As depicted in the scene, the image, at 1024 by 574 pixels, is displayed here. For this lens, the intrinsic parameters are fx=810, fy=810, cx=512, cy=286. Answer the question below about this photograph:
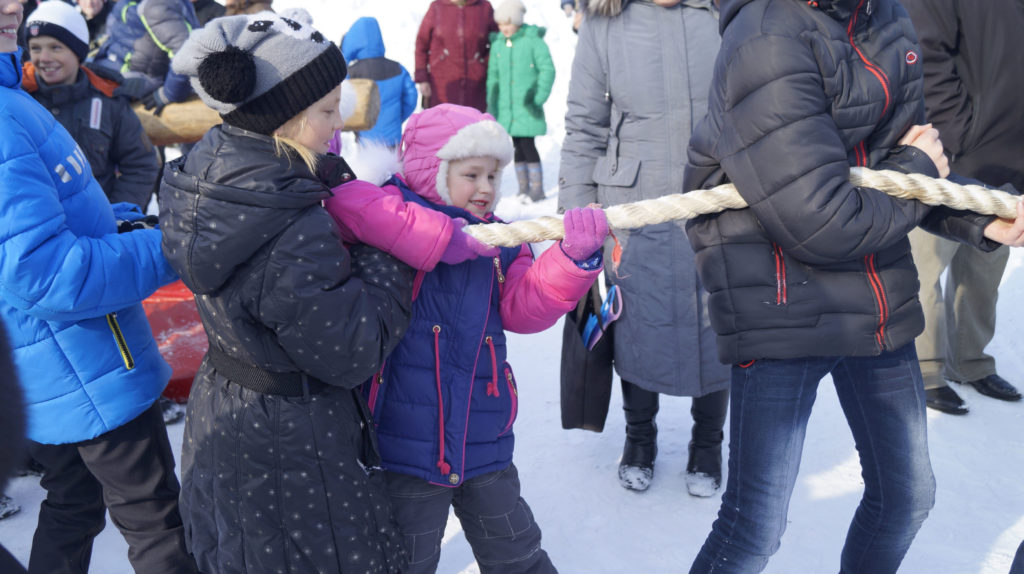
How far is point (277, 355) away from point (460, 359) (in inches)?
17.3

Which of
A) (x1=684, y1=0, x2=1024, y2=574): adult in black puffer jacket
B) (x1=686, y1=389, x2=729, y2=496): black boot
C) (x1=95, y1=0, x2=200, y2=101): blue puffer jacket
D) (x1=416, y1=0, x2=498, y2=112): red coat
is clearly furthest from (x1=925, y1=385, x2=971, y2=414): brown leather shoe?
(x1=416, y1=0, x2=498, y2=112): red coat

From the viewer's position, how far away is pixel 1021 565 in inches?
73.3

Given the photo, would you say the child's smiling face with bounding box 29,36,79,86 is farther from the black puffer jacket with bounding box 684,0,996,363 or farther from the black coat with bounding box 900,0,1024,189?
the black coat with bounding box 900,0,1024,189

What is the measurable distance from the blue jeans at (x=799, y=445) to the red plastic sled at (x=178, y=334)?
270cm

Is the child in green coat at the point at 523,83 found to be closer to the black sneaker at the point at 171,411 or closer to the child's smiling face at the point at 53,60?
the black sneaker at the point at 171,411

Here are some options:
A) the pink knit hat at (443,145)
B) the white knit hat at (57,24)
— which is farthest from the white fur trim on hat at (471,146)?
the white knit hat at (57,24)

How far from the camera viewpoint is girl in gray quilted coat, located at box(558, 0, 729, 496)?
286cm

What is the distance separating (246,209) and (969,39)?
2852mm

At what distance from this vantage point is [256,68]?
1.59 metres

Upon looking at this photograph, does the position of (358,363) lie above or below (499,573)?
above

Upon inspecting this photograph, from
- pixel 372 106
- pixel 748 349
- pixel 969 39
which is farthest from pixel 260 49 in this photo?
pixel 372 106

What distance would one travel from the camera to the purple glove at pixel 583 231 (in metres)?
1.73

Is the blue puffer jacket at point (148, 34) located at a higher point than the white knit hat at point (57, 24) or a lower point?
lower

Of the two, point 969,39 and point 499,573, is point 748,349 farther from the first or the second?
point 969,39
